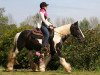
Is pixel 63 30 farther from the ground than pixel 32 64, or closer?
farther from the ground

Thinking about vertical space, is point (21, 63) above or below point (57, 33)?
below

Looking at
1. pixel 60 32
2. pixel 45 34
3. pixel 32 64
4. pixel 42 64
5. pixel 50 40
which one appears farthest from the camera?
pixel 42 64

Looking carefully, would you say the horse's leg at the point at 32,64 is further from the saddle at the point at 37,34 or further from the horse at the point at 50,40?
the saddle at the point at 37,34

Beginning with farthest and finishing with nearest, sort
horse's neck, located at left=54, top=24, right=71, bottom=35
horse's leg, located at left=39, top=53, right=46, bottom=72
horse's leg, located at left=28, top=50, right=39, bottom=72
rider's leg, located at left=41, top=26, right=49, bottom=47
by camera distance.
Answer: horse's leg, located at left=39, top=53, right=46, bottom=72
horse's leg, located at left=28, top=50, right=39, bottom=72
horse's neck, located at left=54, top=24, right=71, bottom=35
rider's leg, located at left=41, top=26, right=49, bottom=47

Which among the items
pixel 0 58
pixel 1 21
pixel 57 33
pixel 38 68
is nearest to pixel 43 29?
pixel 57 33

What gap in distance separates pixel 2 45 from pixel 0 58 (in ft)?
3.08

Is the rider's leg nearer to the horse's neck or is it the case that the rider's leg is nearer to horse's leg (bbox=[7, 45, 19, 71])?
the horse's neck

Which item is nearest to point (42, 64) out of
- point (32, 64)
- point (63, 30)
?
point (32, 64)

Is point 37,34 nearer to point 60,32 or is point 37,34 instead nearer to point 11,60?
point 60,32

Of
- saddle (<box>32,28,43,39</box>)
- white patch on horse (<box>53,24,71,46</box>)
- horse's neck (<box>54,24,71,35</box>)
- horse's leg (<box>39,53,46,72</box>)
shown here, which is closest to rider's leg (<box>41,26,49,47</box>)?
saddle (<box>32,28,43,39</box>)

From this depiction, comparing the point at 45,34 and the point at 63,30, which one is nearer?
the point at 45,34

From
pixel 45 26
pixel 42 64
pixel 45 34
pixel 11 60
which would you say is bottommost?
pixel 42 64

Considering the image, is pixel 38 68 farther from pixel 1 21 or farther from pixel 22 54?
pixel 1 21

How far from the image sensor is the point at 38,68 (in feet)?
51.8
